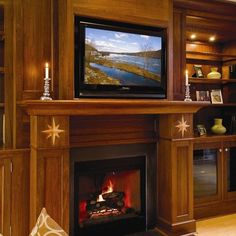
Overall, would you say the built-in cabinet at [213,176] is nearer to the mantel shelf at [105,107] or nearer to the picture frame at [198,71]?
the mantel shelf at [105,107]

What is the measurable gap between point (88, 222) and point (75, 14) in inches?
79.1

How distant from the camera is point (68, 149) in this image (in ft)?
8.35

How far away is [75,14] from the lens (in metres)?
2.58

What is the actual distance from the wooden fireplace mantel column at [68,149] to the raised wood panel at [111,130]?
18 cm

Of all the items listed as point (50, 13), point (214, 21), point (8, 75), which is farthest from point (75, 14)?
point (214, 21)

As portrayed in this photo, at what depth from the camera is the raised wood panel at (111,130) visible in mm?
2807

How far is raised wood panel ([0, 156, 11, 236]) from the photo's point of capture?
8.38ft

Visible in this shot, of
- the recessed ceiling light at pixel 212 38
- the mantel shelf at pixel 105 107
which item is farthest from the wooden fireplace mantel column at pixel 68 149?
the recessed ceiling light at pixel 212 38

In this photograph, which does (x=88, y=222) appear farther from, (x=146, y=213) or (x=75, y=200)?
(x=146, y=213)

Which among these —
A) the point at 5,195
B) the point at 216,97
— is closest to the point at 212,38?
the point at 216,97

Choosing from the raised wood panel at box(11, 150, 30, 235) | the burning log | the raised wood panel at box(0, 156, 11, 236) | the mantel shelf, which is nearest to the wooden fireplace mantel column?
the mantel shelf

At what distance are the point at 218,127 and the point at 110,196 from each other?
179 cm

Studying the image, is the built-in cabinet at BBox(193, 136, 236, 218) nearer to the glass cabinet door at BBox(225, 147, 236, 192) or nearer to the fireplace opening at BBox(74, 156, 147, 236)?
the glass cabinet door at BBox(225, 147, 236, 192)

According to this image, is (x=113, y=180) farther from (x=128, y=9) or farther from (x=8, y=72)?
(x=128, y=9)
